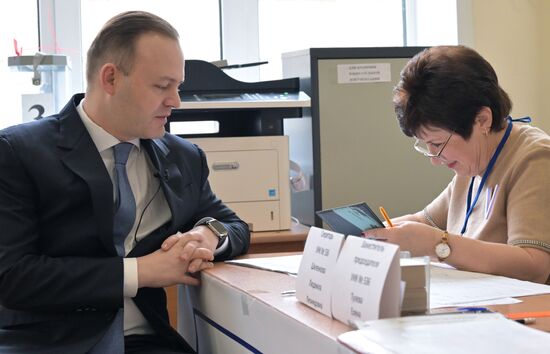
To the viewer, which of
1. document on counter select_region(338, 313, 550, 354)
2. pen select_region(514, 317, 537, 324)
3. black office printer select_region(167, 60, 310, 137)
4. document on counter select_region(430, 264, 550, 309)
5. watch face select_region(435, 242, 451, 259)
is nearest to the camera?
document on counter select_region(338, 313, 550, 354)

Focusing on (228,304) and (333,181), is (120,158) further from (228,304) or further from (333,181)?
(333,181)

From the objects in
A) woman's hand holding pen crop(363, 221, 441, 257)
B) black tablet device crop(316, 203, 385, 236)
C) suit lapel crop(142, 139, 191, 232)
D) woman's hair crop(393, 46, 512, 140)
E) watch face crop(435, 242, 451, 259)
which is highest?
woman's hair crop(393, 46, 512, 140)

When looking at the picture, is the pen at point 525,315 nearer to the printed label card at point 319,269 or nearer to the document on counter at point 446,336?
the document on counter at point 446,336

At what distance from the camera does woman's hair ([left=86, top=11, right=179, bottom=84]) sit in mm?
1688

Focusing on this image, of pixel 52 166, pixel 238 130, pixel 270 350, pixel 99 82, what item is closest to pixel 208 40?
pixel 238 130

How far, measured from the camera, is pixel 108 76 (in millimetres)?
1700

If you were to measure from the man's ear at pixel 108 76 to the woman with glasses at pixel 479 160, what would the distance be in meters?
0.64

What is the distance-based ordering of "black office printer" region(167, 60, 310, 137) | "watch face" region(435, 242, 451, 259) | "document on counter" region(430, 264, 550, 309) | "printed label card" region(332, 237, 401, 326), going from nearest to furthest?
"printed label card" region(332, 237, 401, 326) → "document on counter" region(430, 264, 550, 309) → "watch face" region(435, 242, 451, 259) → "black office printer" region(167, 60, 310, 137)

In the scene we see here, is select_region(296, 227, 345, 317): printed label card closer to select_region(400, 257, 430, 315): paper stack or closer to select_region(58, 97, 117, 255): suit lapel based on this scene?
select_region(400, 257, 430, 315): paper stack

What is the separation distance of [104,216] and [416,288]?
74 centimetres

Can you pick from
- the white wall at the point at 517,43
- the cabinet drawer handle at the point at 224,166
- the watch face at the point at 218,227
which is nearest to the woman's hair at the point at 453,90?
the watch face at the point at 218,227

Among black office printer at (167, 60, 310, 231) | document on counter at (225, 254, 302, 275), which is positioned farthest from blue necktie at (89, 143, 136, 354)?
black office printer at (167, 60, 310, 231)

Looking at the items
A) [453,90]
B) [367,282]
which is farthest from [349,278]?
[453,90]

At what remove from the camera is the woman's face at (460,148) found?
5.94ft
